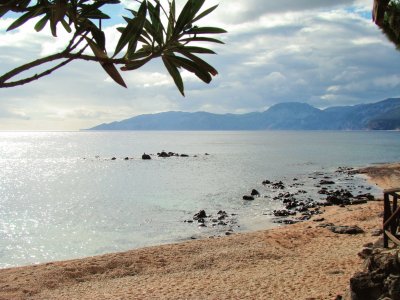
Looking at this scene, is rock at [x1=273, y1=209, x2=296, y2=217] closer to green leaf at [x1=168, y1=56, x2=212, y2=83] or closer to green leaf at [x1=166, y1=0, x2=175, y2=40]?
green leaf at [x1=168, y1=56, x2=212, y2=83]

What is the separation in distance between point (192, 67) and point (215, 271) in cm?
1340

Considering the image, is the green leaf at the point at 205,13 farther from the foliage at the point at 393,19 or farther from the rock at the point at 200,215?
the rock at the point at 200,215

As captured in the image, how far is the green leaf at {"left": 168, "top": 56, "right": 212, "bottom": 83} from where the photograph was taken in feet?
10.9

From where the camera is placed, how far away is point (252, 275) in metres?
14.4

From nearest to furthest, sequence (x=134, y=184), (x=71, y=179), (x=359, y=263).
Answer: (x=359, y=263) → (x=134, y=184) → (x=71, y=179)

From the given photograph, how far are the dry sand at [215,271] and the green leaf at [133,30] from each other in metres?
9.92

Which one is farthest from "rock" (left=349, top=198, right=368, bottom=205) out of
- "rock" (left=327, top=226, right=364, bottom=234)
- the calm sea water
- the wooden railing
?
the wooden railing

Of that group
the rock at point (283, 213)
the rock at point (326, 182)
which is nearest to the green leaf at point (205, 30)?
the rock at point (283, 213)

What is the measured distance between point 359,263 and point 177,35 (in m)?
13.0

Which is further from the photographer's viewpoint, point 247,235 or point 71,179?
point 71,179

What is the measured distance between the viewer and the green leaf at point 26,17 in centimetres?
321

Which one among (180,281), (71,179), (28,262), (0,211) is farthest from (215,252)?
(71,179)

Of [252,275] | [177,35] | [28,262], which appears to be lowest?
[28,262]

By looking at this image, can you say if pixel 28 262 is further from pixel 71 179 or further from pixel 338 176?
pixel 338 176
